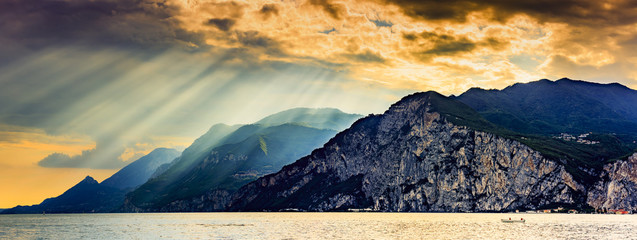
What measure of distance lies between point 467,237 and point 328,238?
40257 millimetres

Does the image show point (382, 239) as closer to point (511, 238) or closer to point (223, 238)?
point (511, 238)

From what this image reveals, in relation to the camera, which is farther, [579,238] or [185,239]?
[185,239]

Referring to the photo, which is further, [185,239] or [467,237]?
[185,239]

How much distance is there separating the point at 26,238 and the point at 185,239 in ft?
231

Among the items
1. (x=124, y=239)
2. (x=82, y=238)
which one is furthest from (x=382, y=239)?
(x=82, y=238)

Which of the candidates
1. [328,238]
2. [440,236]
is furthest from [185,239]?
[440,236]

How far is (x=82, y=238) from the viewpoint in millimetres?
183625

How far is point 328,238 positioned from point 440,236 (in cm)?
3287

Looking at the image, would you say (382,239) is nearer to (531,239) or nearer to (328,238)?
(328,238)

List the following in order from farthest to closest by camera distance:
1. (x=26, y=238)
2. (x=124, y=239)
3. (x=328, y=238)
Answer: (x=26, y=238), (x=124, y=239), (x=328, y=238)

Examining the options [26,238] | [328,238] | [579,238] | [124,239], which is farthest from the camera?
[26,238]

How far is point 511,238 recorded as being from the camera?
148750mm

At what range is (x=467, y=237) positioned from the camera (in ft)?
494

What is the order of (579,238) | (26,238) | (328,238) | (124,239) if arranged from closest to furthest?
(579,238), (328,238), (124,239), (26,238)
